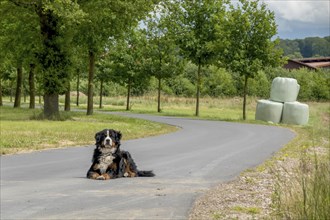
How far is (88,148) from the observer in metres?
17.9

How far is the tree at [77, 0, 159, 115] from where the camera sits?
28.6 metres

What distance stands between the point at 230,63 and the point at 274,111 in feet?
15.7

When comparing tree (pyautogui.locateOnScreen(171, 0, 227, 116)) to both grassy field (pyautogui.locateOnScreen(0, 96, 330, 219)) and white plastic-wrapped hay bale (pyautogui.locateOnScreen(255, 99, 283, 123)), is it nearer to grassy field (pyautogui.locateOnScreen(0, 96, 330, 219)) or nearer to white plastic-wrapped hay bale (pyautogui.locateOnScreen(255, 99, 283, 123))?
white plastic-wrapped hay bale (pyautogui.locateOnScreen(255, 99, 283, 123))

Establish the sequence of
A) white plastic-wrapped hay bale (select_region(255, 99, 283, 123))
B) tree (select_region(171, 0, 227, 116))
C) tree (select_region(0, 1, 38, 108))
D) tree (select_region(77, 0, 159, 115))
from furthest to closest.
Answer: tree (select_region(171, 0, 227, 116))
white plastic-wrapped hay bale (select_region(255, 99, 283, 123))
tree (select_region(0, 1, 38, 108))
tree (select_region(77, 0, 159, 115))

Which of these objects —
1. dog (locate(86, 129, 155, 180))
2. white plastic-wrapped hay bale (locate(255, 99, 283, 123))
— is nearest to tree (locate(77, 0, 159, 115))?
white plastic-wrapped hay bale (locate(255, 99, 283, 123))

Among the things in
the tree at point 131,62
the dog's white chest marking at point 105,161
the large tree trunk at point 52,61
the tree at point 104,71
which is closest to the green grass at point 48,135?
the large tree trunk at point 52,61

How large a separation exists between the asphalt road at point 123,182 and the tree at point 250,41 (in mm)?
18578

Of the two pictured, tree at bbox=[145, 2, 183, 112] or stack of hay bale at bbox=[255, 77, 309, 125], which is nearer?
stack of hay bale at bbox=[255, 77, 309, 125]

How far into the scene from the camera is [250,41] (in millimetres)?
38250

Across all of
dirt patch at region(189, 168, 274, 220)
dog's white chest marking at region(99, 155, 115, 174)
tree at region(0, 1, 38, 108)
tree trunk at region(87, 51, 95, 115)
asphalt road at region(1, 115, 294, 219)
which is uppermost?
tree at region(0, 1, 38, 108)

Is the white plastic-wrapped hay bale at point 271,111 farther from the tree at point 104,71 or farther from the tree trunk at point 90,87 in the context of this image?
the tree at point 104,71

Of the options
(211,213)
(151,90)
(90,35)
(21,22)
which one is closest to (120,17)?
(90,35)

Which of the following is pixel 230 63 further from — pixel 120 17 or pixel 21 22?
pixel 21 22

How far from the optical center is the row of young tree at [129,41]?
1145 inches
